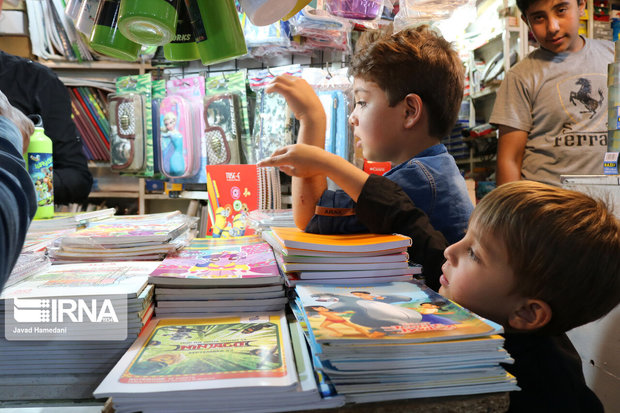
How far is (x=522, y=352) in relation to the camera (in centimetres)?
69

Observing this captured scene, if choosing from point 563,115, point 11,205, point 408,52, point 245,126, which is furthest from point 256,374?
point 245,126

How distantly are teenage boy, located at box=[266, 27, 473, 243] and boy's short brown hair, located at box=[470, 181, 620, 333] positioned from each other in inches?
14.9

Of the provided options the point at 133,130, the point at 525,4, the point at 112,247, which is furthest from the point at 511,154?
the point at 133,130

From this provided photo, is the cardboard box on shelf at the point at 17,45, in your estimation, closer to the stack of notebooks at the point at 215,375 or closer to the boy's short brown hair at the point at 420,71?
the boy's short brown hair at the point at 420,71

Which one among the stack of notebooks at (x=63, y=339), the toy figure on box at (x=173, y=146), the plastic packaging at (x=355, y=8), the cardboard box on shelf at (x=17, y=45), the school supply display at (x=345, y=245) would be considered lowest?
the stack of notebooks at (x=63, y=339)

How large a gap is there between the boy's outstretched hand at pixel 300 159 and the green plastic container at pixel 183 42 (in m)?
0.31

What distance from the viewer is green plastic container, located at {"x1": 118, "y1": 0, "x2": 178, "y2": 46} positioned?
0.69m

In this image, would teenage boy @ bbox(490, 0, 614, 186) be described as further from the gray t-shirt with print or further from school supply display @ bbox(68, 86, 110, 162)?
school supply display @ bbox(68, 86, 110, 162)

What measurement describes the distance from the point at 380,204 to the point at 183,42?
57 cm

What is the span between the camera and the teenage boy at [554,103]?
1957 millimetres

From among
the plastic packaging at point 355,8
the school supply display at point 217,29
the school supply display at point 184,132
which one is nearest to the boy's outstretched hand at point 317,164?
the school supply display at point 217,29

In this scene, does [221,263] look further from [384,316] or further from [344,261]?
[384,316]

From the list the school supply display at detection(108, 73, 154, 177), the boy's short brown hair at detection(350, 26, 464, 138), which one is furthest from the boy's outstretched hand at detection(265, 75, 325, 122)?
the school supply display at detection(108, 73, 154, 177)

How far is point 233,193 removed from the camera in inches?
70.8
